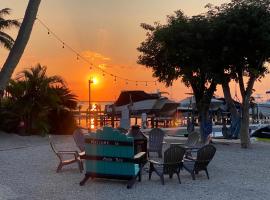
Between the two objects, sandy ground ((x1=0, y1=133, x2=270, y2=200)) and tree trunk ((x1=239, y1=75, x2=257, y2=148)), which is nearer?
sandy ground ((x1=0, y1=133, x2=270, y2=200))

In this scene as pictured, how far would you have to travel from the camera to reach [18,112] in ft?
80.5

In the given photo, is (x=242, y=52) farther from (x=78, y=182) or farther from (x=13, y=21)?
(x=13, y=21)

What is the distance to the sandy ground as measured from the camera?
9602 millimetres

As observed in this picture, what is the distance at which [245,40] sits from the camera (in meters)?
19.7

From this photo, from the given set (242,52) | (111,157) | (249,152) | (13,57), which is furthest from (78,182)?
(242,52)

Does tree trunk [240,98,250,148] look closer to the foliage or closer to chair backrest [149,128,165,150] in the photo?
chair backrest [149,128,165,150]

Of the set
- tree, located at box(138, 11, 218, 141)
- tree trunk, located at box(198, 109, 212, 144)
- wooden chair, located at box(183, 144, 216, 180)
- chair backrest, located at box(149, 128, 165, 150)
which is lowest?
wooden chair, located at box(183, 144, 216, 180)

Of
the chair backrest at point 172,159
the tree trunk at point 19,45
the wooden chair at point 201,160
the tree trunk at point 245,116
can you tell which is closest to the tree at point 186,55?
the tree trunk at point 245,116

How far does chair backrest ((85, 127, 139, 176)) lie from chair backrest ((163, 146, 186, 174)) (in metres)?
0.74

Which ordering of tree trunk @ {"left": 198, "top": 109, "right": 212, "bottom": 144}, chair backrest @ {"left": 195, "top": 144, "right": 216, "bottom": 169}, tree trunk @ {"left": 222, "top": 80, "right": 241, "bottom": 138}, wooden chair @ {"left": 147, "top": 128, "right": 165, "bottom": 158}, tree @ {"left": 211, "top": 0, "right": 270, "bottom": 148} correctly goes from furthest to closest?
tree trunk @ {"left": 222, "top": 80, "right": 241, "bottom": 138}
tree trunk @ {"left": 198, "top": 109, "right": 212, "bottom": 144}
tree @ {"left": 211, "top": 0, "right": 270, "bottom": 148}
wooden chair @ {"left": 147, "top": 128, "right": 165, "bottom": 158}
chair backrest @ {"left": 195, "top": 144, "right": 216, "bottom": 169}

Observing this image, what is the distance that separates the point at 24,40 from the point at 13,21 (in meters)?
26.0

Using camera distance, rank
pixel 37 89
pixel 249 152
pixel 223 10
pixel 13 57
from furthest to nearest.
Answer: pixel 37 89
pixel 223 10
pixel 249 152
pixel 13 57

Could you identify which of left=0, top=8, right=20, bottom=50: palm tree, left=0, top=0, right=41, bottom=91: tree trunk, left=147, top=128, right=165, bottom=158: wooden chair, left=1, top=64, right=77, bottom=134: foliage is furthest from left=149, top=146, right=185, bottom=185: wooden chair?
left=0, top=8, right=20, bottom=50: palm tree

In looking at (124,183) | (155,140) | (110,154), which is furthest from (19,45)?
(155,140)
